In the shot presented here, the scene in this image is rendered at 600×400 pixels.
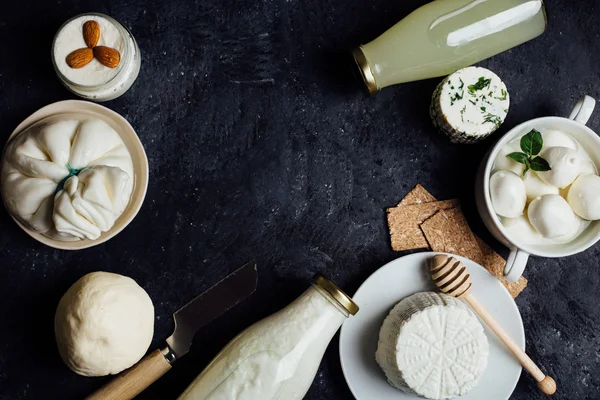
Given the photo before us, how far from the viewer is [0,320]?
1.34m

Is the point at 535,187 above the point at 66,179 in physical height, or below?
below

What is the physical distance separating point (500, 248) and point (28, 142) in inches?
40.9

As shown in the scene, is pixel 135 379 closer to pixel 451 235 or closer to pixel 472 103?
pixel 451 235

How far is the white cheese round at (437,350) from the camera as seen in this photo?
49.8 inches

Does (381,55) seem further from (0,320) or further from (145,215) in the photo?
(0,320)

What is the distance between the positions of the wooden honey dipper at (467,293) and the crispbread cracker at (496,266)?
0.08 meters

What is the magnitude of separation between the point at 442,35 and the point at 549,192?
15.6 inches

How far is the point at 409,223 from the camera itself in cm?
141

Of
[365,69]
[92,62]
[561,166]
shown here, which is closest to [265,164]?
[365,69]

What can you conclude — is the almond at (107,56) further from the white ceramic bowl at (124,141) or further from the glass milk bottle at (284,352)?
the glass milk bottle at (284,352)

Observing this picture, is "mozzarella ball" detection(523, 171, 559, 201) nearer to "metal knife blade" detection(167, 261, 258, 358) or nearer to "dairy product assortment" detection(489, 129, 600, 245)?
"dairy product assortment" detection(489, 129, 600, 245)

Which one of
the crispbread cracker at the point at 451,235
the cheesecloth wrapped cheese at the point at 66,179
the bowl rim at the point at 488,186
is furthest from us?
the crispbread cracker at the point at 451,235

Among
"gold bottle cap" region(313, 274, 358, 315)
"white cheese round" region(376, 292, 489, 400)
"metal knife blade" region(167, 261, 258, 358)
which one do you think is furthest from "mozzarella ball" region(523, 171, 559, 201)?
"metal knife blade" region(167, 261, 258, 358)

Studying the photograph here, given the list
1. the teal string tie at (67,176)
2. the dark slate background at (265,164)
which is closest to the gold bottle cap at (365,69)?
the dark slate background at (265,164)
